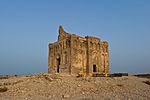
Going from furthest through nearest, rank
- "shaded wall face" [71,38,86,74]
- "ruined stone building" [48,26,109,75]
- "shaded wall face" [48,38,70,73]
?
"shaded wall face" [48,38,70,73], "ruined stone building" [48,26,109,75], "shaded wall face" [71,38,86,74]

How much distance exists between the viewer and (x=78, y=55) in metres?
30.6

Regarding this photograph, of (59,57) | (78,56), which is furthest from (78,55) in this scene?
(59,57)

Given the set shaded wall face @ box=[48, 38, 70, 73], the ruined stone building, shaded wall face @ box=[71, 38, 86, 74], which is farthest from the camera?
shaded wall face @ box=[48, 38, 70, 73]

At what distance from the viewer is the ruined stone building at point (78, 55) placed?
29.9m

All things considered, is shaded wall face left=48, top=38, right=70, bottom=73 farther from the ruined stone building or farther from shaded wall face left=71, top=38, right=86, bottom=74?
shaded wall face left=71, top=38, right=86, bottom=74

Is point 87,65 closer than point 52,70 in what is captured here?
Yes

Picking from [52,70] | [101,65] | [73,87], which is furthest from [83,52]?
[73,87]

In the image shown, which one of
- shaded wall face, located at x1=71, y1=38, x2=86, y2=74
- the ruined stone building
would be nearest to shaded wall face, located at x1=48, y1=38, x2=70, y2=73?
the ruined stone building

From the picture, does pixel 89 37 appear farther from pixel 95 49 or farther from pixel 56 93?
pixel 56 93

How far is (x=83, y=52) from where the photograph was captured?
103 feet

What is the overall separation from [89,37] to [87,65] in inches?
200

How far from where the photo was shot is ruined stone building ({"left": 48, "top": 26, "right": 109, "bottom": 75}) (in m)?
29.9

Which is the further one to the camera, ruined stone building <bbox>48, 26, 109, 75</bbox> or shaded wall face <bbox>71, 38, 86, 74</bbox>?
ruined stone building <bbox>48, 26, 109, 75</bbox>

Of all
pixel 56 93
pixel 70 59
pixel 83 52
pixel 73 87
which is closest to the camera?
pixel 56 93
